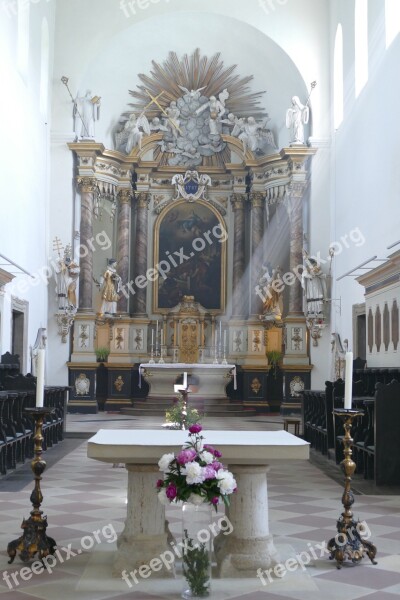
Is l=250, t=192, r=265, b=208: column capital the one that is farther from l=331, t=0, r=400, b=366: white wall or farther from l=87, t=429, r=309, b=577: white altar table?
l=87, t=429, r=309, b=577: white altar table

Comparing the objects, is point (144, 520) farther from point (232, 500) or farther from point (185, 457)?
point (185, 457)

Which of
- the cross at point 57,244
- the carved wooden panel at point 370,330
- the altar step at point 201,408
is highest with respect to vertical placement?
the cross at point 57,244

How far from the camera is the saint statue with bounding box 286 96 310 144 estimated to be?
70.8 feet

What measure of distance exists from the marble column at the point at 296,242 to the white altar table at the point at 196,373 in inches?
105

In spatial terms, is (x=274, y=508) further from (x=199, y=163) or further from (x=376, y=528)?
(x=199, y=163)

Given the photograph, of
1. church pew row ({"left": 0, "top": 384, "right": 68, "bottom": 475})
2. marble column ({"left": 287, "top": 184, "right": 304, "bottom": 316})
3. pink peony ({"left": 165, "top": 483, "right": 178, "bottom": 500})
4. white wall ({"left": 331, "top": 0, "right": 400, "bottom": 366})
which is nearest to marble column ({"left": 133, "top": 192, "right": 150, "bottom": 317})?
marble column ({"left": 287, "top": 184, "right": 304, "bottom": 316})

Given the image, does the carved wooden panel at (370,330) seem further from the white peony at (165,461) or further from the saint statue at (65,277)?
the white peony at (165,461)

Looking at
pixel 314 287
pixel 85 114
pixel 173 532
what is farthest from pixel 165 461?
pixel 85 114

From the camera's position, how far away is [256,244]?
74.5 ft

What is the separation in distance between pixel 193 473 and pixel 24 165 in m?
15.3

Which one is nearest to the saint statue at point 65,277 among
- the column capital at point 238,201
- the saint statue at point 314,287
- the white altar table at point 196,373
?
the white altar table at point 196,373

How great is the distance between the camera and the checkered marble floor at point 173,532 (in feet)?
15.0

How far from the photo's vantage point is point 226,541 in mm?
5148

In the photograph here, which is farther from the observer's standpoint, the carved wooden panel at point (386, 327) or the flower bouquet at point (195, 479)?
the carved wooden panel at point (386, 327)
